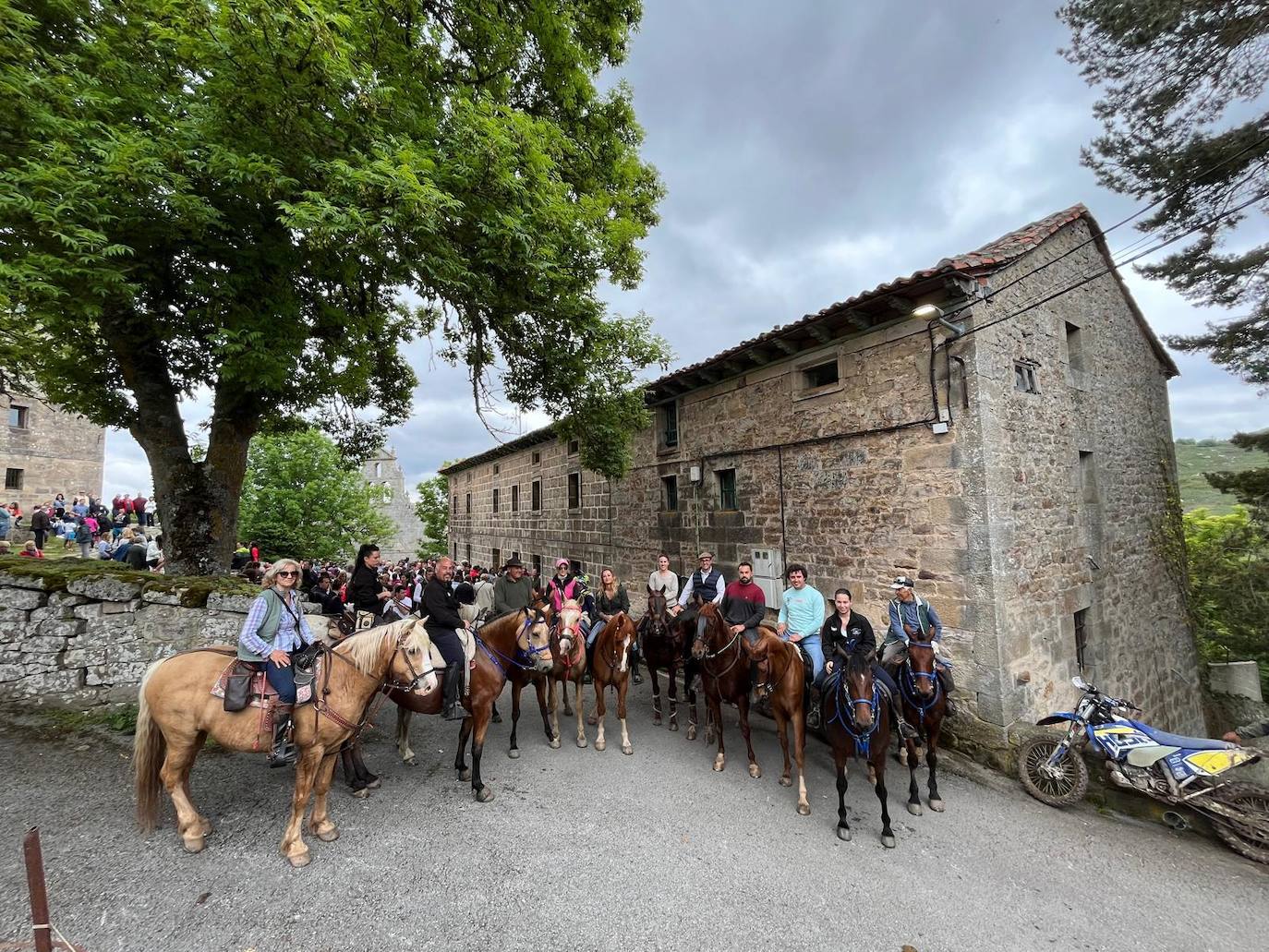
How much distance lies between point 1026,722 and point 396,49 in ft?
34.8

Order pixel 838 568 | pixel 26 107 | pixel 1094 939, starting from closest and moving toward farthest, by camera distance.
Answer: pixel 1094 939 < pixel 26 107 < pixel 838 568

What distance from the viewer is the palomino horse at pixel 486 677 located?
4871mm

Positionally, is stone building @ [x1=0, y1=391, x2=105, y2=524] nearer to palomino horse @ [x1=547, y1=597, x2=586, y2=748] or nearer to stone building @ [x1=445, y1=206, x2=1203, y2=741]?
palomino horse @ [x1=547, y1=597, x2=586, y2=748]

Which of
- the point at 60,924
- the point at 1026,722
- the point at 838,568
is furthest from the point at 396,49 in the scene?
the point at 1026,722

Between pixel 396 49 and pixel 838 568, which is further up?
pixel 396 49

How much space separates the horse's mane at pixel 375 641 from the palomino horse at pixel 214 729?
0.01m

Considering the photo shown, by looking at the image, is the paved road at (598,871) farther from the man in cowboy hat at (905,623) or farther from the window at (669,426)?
the window at (669,426)

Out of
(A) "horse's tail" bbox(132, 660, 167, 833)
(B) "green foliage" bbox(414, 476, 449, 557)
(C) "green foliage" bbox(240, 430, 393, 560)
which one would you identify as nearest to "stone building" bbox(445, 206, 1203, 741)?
(A) "horse's tail" bbox(132, 660, 167, 833)

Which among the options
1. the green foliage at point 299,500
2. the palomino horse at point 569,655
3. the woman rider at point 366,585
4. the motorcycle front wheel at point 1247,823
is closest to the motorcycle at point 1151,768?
the motorcycle front wheel at point 1247,823

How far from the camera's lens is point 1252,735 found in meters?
4.84

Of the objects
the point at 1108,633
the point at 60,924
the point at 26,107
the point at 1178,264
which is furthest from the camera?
the point at 1178,264

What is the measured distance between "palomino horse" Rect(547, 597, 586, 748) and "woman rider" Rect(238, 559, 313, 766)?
255cm

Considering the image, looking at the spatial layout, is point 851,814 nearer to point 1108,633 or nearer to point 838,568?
point 838,568

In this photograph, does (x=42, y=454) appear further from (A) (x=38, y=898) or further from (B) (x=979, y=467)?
(B) (x=979, y=467)
